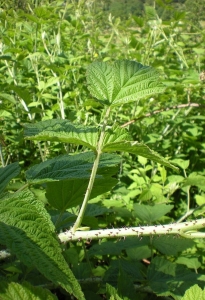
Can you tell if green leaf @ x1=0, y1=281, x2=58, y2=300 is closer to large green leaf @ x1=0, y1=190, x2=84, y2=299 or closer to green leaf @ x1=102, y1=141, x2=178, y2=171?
large green leaf @ x1=0, y1=190, x2=84, y2=299

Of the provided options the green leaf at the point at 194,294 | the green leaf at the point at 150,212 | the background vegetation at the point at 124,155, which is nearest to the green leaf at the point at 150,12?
the background vegetation at the point at 124,155

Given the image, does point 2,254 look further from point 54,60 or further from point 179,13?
point 179,13

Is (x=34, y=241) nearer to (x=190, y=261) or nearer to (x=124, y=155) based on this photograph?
(x=190, y=261)

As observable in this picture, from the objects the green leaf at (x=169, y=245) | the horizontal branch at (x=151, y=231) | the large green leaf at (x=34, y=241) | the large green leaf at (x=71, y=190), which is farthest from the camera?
the green leaf at (x=169, y=245)

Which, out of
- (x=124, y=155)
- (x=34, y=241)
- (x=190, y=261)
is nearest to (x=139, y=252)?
(x=190, y=261)

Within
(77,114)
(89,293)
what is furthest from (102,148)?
(77,114)

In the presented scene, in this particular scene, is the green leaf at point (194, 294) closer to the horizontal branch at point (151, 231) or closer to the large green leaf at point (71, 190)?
the horizontal branch at point (151, 231)

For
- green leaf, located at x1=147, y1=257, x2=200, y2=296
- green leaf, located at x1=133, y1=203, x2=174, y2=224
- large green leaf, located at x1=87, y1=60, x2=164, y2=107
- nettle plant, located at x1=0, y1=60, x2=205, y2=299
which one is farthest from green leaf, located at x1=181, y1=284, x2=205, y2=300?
green leaf, located at x1=133, y1=203, x2=174, y2=224
